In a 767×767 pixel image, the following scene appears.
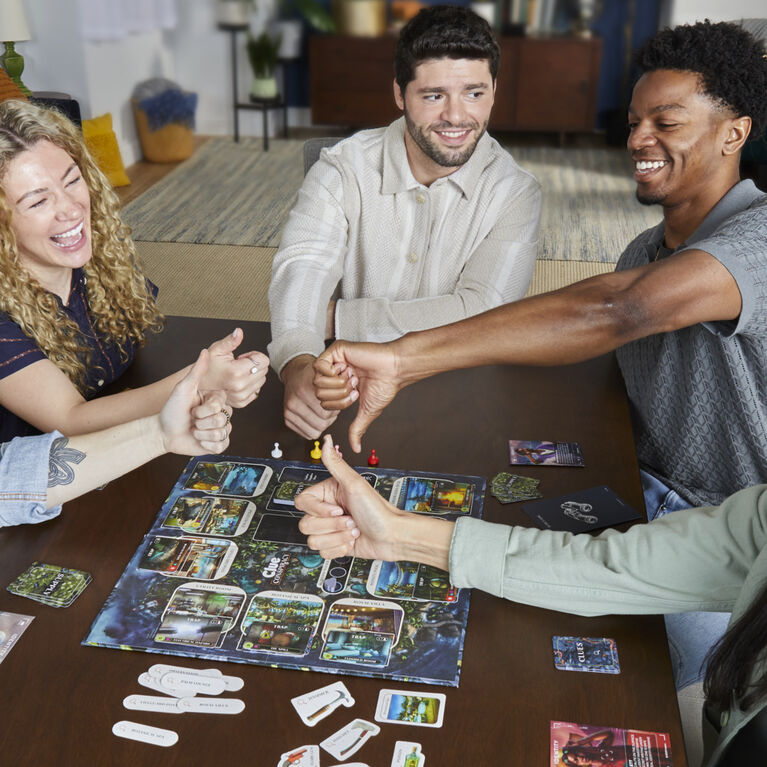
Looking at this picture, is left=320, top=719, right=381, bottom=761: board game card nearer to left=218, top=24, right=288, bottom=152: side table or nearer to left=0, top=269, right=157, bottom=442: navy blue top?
left=0, top=269, right=157, bottom=442: navy blue top

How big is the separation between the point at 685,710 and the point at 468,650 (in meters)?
0.61

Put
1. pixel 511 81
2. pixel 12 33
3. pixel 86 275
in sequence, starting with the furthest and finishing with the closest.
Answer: pixel 511 81 < pixel 12 33 < pixel 86 275

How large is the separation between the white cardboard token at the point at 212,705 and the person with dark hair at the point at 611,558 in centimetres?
26

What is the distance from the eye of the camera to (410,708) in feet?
3.19

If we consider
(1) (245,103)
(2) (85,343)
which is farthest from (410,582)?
(1) (245,103)

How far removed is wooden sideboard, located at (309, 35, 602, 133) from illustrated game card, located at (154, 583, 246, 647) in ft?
18.7

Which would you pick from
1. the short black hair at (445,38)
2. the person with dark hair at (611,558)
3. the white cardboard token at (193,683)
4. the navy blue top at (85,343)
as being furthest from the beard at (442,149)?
the white cardboard token at (193,683)

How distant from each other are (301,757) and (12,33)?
14.7 ft

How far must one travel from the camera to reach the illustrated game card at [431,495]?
1.30 m

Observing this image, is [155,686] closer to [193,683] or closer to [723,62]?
[193,683]

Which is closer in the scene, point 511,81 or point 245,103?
point 511,81

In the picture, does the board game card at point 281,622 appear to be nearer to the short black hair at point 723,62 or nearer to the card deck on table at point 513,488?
the card deck on table at point 513,488

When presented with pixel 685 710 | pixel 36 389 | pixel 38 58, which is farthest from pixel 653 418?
pixel 38 58

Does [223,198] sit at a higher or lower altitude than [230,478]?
lower
